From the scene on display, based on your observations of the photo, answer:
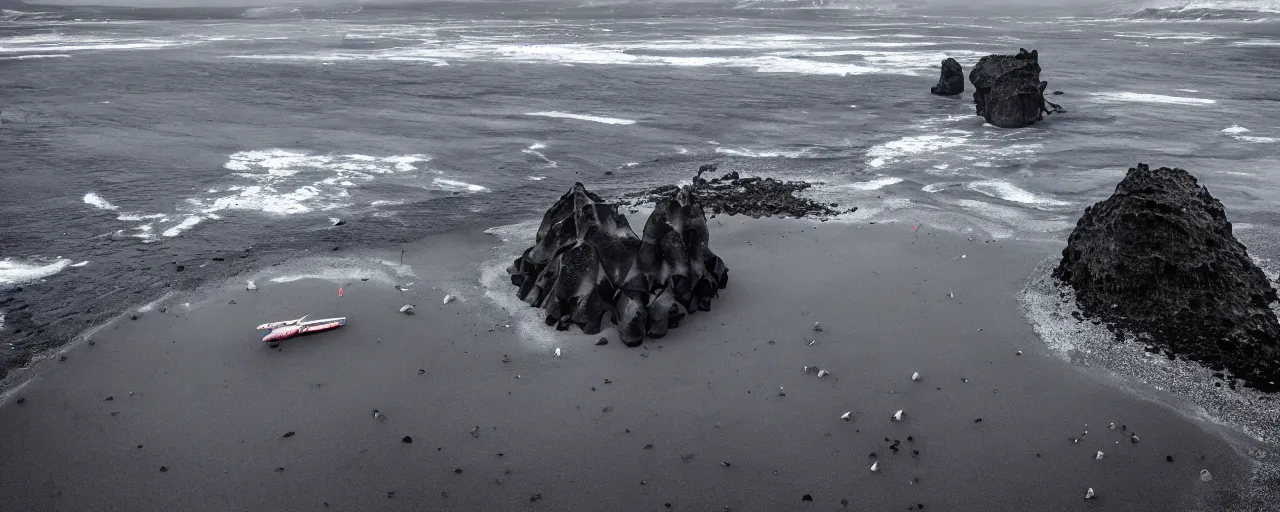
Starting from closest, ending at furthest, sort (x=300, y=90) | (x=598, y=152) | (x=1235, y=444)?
(x=1235, y=444) < (x=598, y=152) < (x=300, y=90)

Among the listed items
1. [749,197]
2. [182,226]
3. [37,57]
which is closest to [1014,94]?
[749,197]

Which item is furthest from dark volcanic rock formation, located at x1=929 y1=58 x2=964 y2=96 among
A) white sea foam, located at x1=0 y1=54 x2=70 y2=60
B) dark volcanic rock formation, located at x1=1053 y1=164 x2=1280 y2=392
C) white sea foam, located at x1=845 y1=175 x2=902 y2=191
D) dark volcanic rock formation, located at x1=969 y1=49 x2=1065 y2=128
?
white sea foam, located at x1=0 y1=54 x2=70 y2=60

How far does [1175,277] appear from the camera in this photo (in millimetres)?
15430

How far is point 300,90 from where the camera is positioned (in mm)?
42781

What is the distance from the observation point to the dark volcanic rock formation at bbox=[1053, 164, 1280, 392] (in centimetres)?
1418

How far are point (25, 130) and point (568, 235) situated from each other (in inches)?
1032

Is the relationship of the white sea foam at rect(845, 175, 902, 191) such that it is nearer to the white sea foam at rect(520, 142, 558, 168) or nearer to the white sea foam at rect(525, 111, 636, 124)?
the white sea foam at rect(520, 142, 558, 168)

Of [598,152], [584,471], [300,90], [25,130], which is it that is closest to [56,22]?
[300,90]

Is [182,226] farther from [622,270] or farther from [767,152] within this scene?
[767,152]

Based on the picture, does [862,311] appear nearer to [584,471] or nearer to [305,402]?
[584,471]

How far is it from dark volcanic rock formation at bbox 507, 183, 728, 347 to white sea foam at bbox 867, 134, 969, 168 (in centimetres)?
1281

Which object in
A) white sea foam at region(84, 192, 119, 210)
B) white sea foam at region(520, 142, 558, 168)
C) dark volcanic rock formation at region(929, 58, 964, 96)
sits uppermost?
dark volcanic rock formation at region(929, 58, 964, 96)

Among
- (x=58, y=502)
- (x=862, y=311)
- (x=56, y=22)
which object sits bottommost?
(x=58, y=502)

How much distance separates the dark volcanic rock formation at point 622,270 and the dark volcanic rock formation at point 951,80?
93.6 feet
